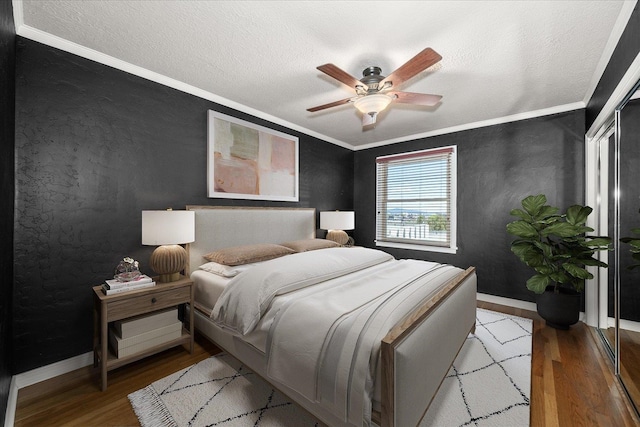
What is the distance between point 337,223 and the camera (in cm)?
404

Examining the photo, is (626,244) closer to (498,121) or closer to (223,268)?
(498,121)

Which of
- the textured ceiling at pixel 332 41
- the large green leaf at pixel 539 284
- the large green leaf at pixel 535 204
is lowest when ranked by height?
the large green leaf at pixel 539 284

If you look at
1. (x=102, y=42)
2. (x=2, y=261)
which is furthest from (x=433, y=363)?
(x=102, y=42)

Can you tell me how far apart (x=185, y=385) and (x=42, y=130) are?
214 cm

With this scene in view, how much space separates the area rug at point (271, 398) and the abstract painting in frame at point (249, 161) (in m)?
1.81

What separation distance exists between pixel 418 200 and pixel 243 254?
3.05 metres

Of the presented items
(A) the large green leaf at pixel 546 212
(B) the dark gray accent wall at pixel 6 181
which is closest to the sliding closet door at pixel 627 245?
(A) the large green leaf at pixel 546 212

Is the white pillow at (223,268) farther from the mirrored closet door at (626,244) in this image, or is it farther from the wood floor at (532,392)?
the mirrored closet door at (626,244)

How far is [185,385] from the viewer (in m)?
1.86

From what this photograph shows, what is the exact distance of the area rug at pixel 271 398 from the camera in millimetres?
1565

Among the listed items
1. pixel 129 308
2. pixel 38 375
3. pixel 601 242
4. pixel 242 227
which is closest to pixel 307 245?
pixel 242 227

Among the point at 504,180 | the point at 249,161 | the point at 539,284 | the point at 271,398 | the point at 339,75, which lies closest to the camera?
the point at 271,398

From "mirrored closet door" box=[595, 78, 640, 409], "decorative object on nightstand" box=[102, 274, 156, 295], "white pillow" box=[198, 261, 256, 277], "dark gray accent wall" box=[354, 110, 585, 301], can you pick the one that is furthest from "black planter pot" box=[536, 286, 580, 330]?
"decorative object on nightstand" box=[102, 274, 156, 295]

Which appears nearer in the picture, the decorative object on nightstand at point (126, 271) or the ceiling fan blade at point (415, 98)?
the decorative object on nightstand at point (126, 271)
